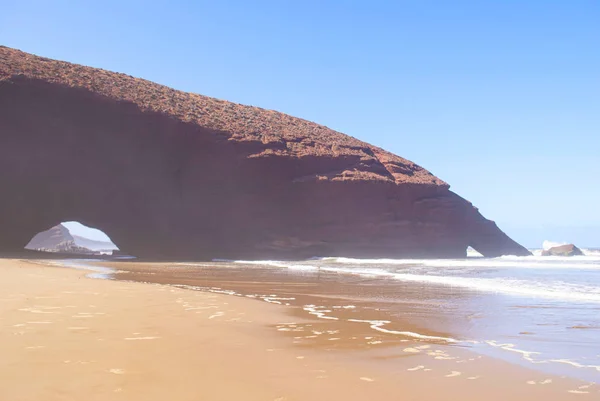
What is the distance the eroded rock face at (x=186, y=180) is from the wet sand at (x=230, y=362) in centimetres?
2557

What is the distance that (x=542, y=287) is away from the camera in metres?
10.2

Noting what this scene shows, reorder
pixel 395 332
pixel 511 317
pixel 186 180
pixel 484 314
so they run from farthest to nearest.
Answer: pixel 186 180, pixel 484 314, pixel 511 317, pixel 395 332

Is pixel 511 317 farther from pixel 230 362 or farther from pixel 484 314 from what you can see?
pixel 230 362

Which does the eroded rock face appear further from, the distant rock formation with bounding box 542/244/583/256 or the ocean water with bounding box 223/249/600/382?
the ocean water with bounding box 223/249/600/382

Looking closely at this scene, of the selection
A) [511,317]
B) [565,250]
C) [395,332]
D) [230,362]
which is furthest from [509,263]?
[565,250]

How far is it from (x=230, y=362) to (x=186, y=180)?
2938 cm

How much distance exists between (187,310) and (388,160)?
109 ft

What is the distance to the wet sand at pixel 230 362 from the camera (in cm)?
302

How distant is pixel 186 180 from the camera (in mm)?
32031

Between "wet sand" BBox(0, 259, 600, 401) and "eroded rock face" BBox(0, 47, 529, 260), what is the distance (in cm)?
2557

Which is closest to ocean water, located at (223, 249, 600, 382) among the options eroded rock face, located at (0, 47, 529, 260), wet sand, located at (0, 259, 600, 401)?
wet sand, located at (0, 259, 600, 401)

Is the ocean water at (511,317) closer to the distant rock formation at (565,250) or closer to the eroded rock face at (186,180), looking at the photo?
the eroded rock face at (186,180)

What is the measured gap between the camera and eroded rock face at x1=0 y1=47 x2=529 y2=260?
91.9 ft

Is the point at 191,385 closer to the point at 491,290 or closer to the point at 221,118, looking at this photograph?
the point at 491,290
